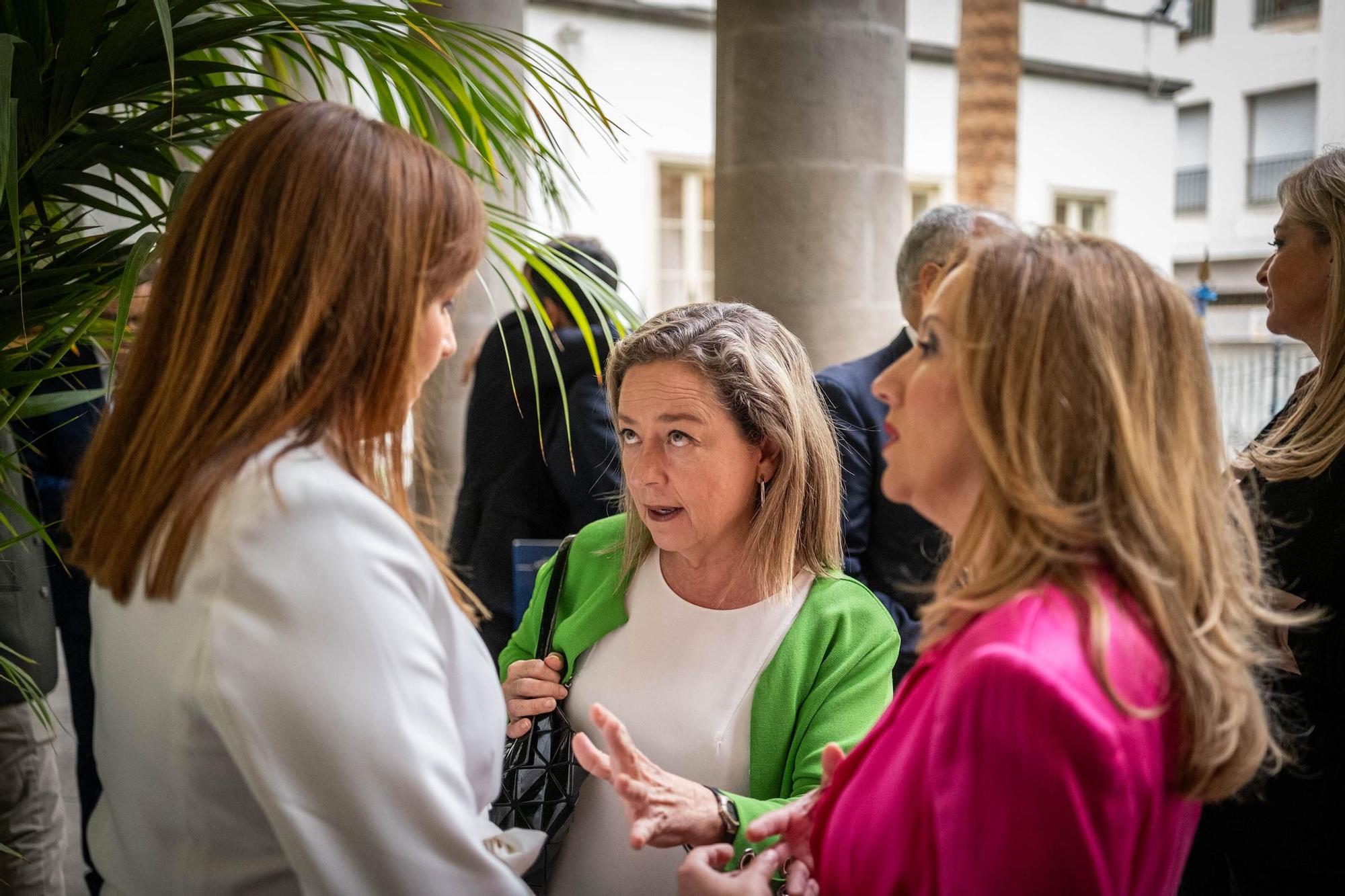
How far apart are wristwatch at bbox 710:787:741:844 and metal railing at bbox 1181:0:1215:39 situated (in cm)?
2298

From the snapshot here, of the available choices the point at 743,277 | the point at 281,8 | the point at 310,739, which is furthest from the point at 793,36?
the point at 310,739

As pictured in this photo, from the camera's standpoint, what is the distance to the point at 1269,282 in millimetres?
2344

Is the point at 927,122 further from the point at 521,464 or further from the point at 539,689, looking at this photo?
the point at 539,689

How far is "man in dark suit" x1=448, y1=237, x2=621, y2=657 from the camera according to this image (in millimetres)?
3059

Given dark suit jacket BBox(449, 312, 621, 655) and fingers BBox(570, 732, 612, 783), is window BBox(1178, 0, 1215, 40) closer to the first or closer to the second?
dark suit jacket BBox(449, 312, 621, 655)

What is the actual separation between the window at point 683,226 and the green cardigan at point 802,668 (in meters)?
12.2

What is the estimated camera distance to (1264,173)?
842 inches

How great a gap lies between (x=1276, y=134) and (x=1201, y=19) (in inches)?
110

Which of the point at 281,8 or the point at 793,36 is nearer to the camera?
the point at 281,8

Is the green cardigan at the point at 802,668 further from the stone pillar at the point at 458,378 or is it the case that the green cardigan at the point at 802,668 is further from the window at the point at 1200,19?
the window at the point at 1200,19

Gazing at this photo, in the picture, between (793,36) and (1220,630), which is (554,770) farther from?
(793,36)

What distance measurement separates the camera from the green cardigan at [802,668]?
71.9 inches

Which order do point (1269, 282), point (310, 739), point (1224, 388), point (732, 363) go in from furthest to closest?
point (1224, 388) → point (1269, 282) → point (732, 363) → point (310, 739)

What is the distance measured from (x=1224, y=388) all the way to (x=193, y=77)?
1733 cm
